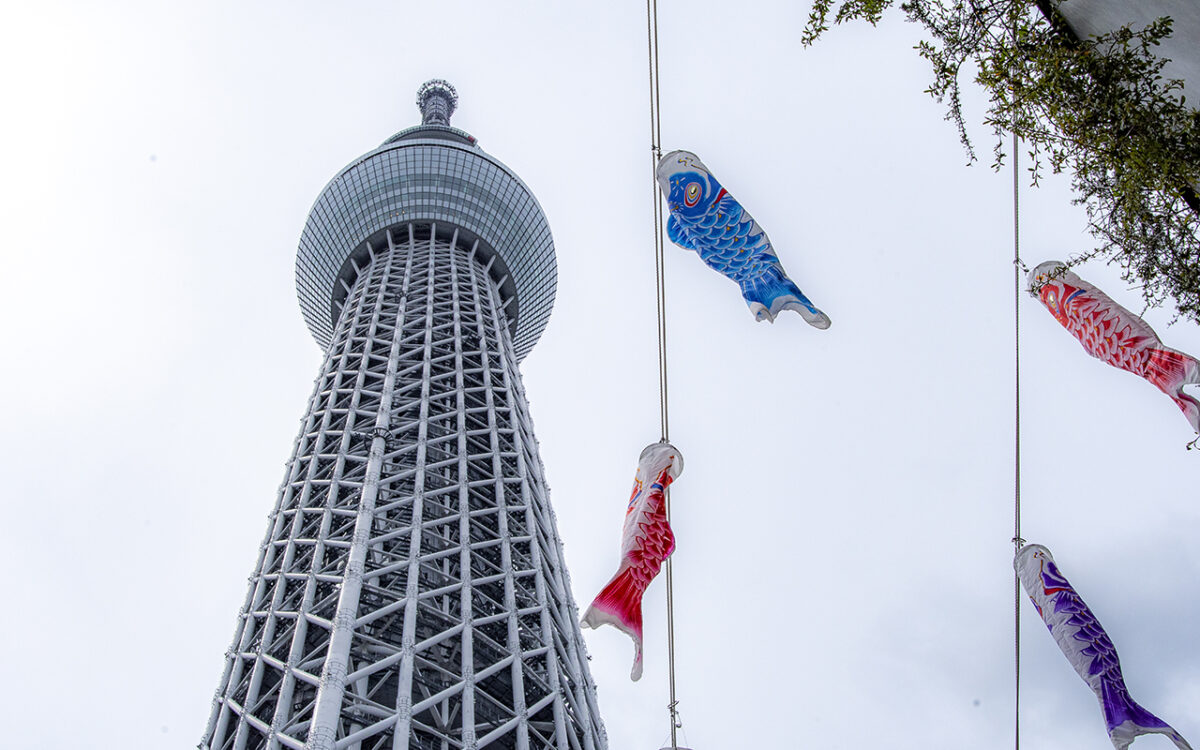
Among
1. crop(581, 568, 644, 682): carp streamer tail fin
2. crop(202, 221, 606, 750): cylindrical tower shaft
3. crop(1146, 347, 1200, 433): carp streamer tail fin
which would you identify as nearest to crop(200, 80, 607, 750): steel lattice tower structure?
crop(202, 221, 606, 750): cylindrical tower shaft

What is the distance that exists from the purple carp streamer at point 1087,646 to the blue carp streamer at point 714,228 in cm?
659

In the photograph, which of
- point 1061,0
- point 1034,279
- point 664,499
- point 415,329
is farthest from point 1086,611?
point 415,329

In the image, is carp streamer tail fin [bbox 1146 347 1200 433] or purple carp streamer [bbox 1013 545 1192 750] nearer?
carp streamer tail fin [bbox 1146 347 1200 433]

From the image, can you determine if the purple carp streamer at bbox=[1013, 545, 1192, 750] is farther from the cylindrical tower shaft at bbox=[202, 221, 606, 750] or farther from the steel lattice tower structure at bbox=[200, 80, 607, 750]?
the steel lattice tower structure at bbox=[200, 80, 607, 750]

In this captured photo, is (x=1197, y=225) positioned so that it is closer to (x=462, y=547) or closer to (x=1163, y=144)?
(x=1163, y=144)

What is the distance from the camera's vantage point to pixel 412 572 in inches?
1254

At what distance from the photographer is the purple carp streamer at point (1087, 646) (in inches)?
551

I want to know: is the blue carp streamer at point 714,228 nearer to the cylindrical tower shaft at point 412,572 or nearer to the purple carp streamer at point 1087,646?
the purple carp streamer at point 1087,646

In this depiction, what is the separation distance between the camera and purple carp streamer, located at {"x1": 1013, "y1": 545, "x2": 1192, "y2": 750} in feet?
45.9

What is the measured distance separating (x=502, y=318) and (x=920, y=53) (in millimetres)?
47823

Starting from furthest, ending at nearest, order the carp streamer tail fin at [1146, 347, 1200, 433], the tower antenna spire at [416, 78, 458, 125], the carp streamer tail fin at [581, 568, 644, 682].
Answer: the tower antenna spire at [416, 78, 458, 125], the carp streamer tail fin at [581, 568, 644, 682], the carp streamer tail fin at [1146, 347, 1200, 433]

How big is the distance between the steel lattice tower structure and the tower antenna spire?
11770mm

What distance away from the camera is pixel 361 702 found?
83.5 feet

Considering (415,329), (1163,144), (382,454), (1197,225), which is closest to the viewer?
(1163,144)
